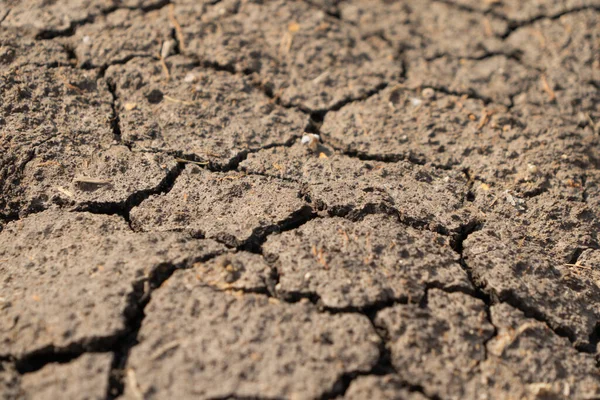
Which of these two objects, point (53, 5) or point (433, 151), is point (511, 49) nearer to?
point (433, 151)

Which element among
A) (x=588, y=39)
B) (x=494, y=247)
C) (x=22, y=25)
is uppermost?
(x=22, y=25)

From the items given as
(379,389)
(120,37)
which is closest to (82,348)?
(379,389)

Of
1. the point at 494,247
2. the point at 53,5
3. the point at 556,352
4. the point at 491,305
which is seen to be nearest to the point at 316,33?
the point at 53,5

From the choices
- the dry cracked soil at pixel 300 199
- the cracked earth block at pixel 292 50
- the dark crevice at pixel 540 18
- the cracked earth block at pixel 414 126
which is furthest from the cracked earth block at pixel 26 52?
the dark crevice at pixel 540 18

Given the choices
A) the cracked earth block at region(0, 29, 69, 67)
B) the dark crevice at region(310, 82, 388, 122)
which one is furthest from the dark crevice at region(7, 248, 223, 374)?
the cracked earth block at region(0, 29, 69, 67)

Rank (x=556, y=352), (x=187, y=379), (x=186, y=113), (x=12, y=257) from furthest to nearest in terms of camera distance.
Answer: (x=186, y=113) < (x=12, y=257) < (x=556, y=352) < (x=187, y=379)
